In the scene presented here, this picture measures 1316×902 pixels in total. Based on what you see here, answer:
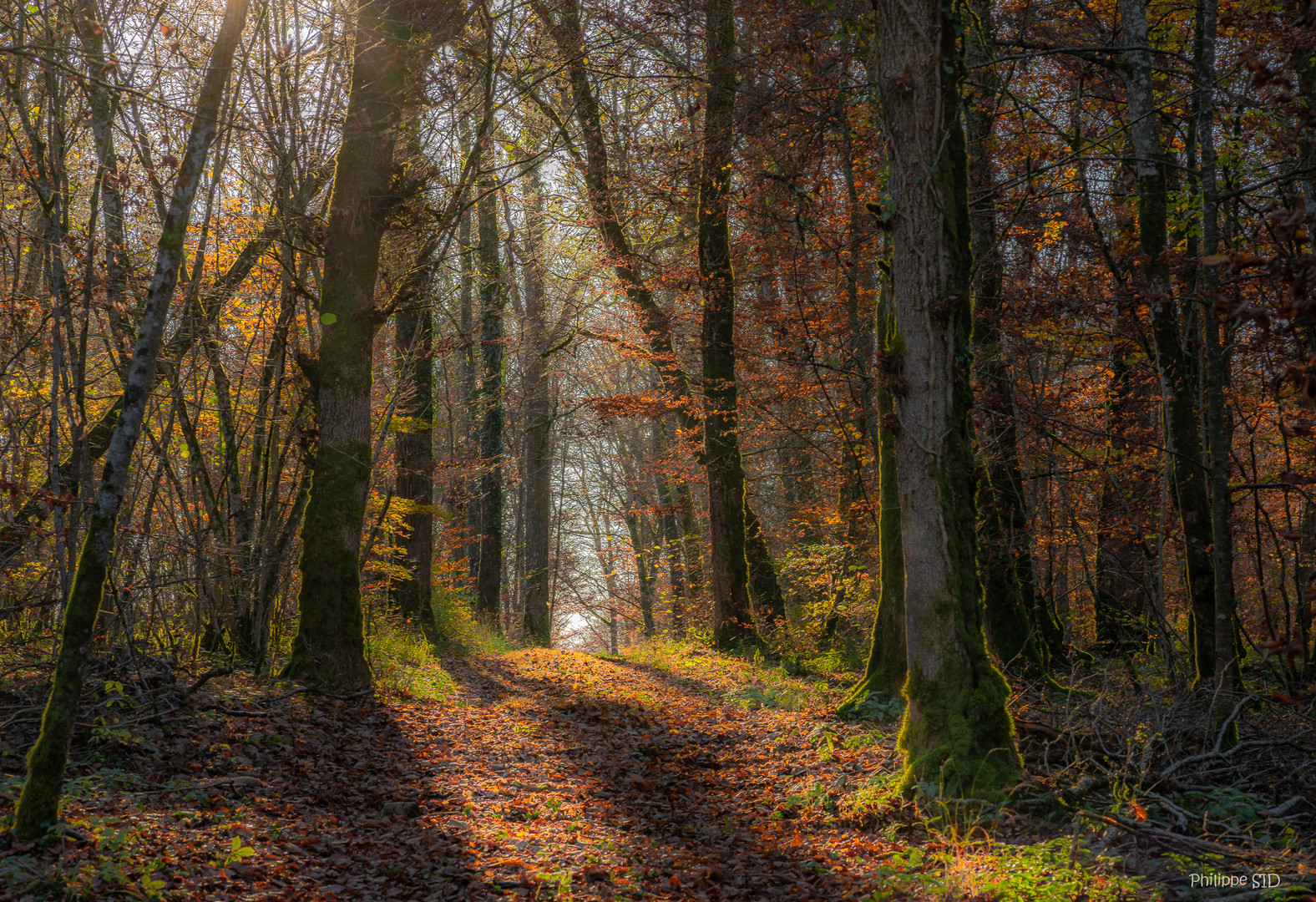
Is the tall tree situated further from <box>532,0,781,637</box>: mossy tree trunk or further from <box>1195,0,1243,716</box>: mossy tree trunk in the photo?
<box>1195,0,1243,716</box>: mossy tree trunk

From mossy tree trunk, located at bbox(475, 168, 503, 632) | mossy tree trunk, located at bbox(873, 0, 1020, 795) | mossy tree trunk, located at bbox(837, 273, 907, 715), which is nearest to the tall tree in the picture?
mossy tree trunk, located at bbox(837, 273, 907, 715)

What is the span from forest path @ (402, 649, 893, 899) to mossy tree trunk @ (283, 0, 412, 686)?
1.35 metres

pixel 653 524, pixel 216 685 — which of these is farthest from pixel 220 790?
pixel 653 524

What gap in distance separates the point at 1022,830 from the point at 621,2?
11.8 m

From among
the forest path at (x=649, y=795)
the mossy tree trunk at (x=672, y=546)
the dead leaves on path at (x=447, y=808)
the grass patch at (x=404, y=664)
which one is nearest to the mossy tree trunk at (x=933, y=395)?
the forest path at (x=649, y=795)

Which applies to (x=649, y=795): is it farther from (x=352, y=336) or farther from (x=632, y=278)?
(x=632, y=278)

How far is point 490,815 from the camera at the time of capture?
17.3 ft

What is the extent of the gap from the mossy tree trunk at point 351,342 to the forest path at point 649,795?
53.3 inches

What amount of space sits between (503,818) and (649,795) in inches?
45.9

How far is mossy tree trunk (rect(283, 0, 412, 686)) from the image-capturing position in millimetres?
7836

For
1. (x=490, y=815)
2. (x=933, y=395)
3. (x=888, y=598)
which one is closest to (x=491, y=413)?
(x=888, y=598)

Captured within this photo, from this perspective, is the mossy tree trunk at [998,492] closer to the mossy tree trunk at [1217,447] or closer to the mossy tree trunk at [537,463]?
the mossy tree trunk at [1217,447]

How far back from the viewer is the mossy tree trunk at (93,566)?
3762 mm

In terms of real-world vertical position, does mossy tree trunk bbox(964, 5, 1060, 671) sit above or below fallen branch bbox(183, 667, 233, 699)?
above
